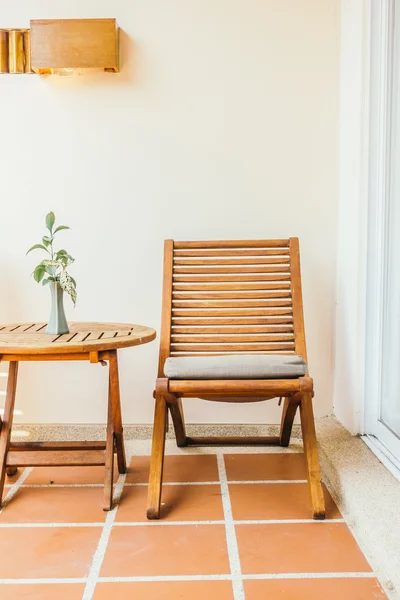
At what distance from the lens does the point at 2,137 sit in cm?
260

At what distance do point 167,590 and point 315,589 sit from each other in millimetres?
384

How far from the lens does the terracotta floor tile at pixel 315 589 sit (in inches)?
55.8

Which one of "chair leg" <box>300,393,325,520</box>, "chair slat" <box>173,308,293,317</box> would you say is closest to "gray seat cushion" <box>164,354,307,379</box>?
"chair leg" <box>300,393,325,520</box>

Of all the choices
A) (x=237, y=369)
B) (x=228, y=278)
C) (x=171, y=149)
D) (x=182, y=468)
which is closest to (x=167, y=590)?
(x=237, y=369)

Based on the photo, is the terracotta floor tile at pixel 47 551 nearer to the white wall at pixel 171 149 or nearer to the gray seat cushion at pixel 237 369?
the gray seat cushion at pixel 237 369

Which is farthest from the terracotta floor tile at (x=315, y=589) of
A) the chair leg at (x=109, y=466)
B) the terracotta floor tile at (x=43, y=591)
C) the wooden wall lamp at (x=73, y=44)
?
the wooden wall lamp at (x=73, y=44)

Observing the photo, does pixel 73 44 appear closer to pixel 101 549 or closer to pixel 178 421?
pixel 178 421

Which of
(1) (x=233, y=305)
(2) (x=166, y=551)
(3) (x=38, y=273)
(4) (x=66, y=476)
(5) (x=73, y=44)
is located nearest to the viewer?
(2) (x=166, y=551)

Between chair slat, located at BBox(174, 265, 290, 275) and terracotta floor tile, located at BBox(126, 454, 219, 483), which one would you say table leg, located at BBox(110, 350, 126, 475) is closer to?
terracotta floor tile, located at BBox(126, 454, 219, 483)

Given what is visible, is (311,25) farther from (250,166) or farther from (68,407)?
(68,407)

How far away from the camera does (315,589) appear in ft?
4.75

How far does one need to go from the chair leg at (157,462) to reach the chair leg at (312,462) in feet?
1.62

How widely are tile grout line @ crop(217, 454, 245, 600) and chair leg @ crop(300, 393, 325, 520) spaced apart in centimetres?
28

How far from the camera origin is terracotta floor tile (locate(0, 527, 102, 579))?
1.55m
